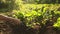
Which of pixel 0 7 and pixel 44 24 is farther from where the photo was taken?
pixel 0 7

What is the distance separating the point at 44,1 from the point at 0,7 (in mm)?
5257

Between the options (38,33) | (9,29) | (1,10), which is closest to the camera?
(9,29)

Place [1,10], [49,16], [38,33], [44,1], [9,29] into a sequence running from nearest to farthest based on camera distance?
[9,29], [38,33], [49,16], [1,10], [44,1]

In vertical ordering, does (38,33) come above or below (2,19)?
below

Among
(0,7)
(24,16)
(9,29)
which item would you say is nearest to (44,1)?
(0,7)

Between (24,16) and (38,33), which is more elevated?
(24,16)

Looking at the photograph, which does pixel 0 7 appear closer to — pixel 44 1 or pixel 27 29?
pixel 27 29

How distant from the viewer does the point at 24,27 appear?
962cm

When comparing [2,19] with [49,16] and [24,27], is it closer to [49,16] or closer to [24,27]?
[24,27]

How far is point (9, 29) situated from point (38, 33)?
1.52 metres

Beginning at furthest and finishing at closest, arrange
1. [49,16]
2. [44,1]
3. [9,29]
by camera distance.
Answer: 1. [44,1]
2. [49,16]
3. [9,29]

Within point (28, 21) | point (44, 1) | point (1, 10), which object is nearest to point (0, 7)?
point (1, 10)

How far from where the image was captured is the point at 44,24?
1020 cm

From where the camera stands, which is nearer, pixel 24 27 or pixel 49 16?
pixel 24 27
